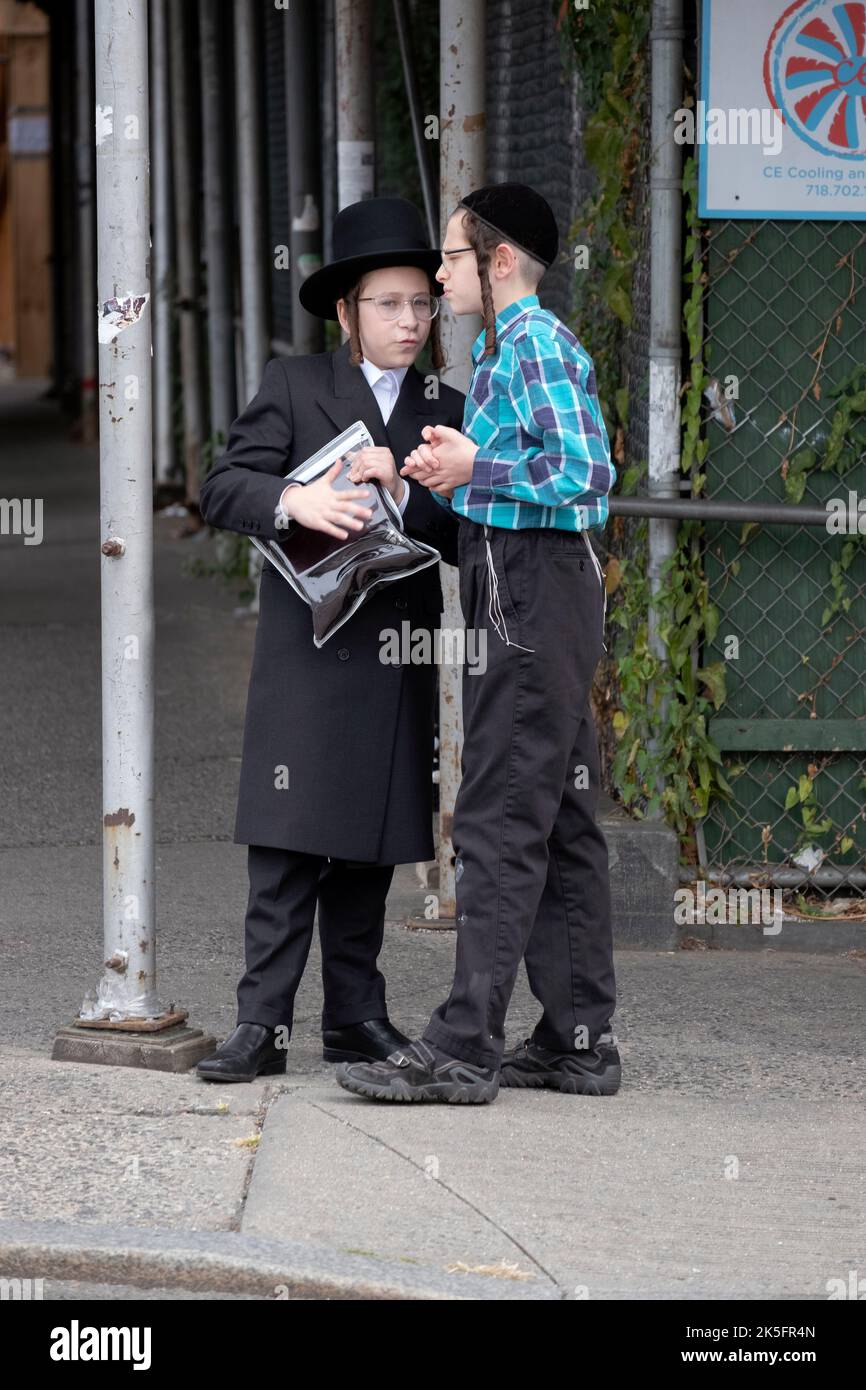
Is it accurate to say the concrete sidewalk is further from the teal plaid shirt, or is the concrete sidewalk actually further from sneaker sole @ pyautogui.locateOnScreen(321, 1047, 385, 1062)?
the teal plaid shirt

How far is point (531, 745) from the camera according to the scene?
4.40 metres

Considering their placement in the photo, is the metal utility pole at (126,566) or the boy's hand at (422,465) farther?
the metal utility pole at (126,566)

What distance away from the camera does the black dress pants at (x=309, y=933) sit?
181 inches

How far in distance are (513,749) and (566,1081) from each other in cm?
82

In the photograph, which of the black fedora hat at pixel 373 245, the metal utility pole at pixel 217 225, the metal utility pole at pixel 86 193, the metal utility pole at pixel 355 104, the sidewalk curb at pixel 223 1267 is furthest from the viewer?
the metal utility pole at pixel 86 193

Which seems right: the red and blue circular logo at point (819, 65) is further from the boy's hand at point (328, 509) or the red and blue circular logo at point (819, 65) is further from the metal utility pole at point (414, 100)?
the boy's hand at point (328, 509)

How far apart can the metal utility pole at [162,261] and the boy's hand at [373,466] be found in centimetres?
1194

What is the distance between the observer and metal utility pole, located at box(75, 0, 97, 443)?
20.0m

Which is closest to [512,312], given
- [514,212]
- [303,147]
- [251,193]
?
[514,212]

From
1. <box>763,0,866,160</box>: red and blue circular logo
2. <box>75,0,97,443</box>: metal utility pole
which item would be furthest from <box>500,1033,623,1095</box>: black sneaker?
<box>75,0,97,443</box>: metal utility pole

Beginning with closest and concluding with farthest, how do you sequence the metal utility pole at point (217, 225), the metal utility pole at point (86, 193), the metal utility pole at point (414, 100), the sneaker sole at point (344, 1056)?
the sneaker sole at point (344, 1056) < the metal utility pole at point (414, 100) < the metal utility pole at point (217, 225) < the metal utility pole at point (86, 193)

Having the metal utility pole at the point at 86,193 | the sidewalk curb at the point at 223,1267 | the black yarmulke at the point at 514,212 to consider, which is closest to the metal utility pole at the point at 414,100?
the black yarmulke at the point at 514,212

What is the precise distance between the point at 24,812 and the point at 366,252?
3433mm
